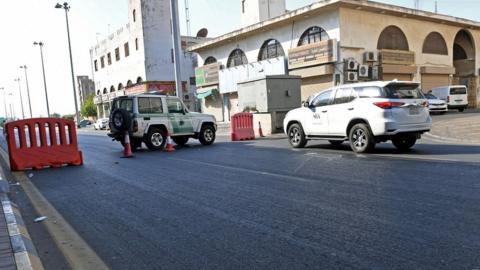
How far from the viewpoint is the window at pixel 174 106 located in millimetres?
14879

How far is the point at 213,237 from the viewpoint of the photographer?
14.3 ft

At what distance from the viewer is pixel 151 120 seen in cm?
1426

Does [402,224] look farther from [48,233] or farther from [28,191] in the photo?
[28,191]

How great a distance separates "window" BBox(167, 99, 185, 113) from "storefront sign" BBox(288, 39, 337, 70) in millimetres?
12767

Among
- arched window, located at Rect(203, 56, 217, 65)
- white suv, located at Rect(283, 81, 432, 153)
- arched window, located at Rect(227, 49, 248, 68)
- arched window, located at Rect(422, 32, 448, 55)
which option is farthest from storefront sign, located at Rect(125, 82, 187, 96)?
white suv, located at Rect(283, 81, 432, 153)

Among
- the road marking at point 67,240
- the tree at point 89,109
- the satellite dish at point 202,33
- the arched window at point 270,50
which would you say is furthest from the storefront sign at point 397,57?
the tree at point 89,109

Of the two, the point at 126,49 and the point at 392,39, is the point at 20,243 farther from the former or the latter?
the point at 126,49

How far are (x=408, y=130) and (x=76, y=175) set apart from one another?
816 cm

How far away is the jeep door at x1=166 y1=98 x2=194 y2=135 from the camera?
14852mm

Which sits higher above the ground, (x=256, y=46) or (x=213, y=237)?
(x=256, y=46)

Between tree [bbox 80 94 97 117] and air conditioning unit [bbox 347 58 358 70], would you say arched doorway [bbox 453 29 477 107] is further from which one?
tree [bbox 80 94 97 117]

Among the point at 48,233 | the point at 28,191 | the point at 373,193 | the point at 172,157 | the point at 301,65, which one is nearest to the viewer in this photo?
the point at 48,233

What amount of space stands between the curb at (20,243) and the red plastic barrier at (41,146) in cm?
548

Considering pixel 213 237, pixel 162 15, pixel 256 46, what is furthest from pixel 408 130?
pixel 162 15
